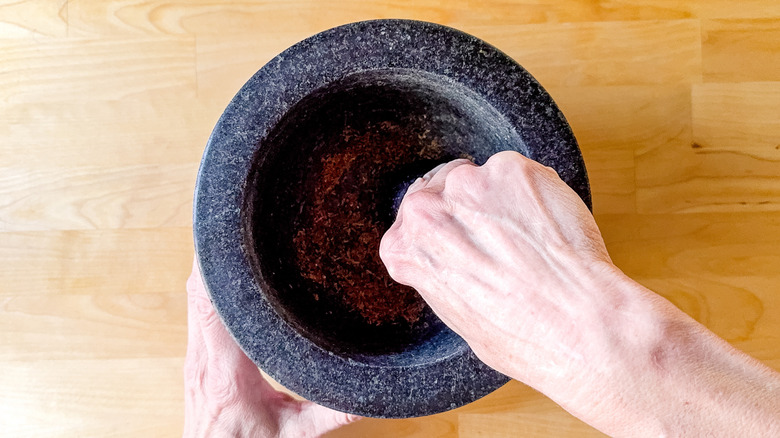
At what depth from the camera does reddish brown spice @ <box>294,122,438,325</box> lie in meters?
0.84

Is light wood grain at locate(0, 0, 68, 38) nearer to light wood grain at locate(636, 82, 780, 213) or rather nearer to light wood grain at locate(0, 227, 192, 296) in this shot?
light wood grain at locate(0, 227, 192, 296)

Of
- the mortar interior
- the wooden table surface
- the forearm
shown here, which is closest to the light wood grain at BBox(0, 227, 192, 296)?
the wooden table surface

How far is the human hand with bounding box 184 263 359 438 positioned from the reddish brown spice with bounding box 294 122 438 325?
20 cm

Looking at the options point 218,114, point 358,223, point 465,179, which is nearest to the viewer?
point 465,179

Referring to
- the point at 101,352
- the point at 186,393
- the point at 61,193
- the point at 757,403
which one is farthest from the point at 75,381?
the point at 757,403

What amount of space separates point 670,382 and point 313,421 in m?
0.62

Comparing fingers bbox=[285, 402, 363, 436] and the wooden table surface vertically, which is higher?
the wooden table surface

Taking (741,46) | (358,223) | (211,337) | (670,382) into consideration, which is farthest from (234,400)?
(741,46)

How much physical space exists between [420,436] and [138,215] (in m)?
0.60

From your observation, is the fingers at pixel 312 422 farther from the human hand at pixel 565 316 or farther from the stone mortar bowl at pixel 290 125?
the human hand at pixel 565 316

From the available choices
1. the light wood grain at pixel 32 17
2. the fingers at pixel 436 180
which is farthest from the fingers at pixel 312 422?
the light wood grain at pixel 32 17

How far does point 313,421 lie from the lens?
35.9 inches

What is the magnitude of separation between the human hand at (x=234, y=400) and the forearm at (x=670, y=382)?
0.55m

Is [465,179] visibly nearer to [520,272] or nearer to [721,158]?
[520,272]
